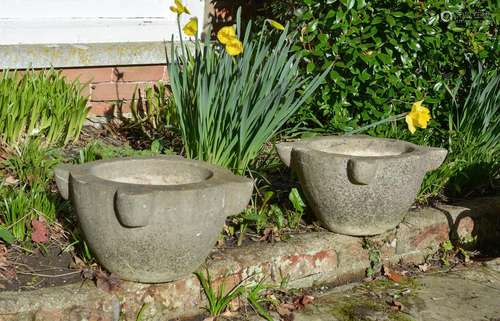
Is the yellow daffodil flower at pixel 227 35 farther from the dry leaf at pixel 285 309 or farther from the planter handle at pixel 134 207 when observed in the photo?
the dry leaf at pixel 285 309

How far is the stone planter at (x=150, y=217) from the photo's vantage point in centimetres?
340

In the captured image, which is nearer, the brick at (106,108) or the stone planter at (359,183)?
the stone planter at (359,183)

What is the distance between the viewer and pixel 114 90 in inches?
229

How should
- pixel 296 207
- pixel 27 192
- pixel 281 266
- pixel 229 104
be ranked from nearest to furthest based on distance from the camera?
pixel 281 266, pixel 27 192, pixel 229 104, pixel 296 207

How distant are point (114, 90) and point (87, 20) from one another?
0.51 m

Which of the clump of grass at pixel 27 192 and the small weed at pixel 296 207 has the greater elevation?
the clump of grass at pixel 27 192

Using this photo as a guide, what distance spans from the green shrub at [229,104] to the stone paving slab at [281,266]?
580 mm

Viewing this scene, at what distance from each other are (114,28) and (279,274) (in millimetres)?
2503

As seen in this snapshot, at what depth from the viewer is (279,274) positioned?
13.8 feet

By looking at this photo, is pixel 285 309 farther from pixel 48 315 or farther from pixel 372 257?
pixel 48 315

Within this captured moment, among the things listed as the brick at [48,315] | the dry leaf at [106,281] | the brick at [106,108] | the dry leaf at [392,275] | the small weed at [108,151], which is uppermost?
the brick at [106,108]

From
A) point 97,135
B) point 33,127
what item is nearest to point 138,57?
point 97,135

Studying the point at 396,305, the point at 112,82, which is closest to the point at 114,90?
the point at 112,82

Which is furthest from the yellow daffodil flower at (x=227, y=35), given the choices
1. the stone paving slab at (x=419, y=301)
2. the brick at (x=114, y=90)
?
the brick at (x=114, y=90)
